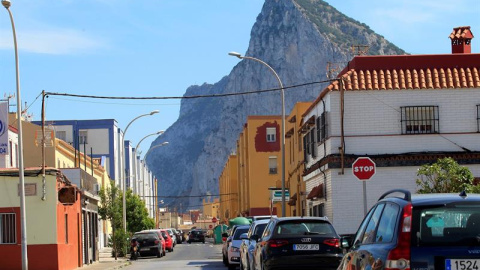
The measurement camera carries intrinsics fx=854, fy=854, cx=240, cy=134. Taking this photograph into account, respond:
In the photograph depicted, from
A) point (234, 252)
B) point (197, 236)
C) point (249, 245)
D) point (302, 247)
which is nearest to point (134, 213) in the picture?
point (197, 236)

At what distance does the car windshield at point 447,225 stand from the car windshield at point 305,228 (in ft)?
32.0

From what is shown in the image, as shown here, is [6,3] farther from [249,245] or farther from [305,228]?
[305,228]

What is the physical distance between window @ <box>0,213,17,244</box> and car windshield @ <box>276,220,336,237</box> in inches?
590

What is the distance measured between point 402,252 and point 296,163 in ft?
137

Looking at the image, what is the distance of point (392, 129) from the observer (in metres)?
34.0

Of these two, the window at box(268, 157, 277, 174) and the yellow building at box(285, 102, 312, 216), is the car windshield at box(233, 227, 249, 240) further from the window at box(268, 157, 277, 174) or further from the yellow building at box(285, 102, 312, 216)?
the window at box(268, 157, 277, 174)

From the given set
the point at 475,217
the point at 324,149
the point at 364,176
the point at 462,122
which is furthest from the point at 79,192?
the point at 475,217

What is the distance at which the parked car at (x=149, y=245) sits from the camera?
4816cm

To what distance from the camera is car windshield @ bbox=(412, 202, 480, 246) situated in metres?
8.52

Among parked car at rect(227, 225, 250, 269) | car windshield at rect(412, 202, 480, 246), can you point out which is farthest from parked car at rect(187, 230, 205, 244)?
car windshield at rect(412, 202, 480, 246)

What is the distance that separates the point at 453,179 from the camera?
2495 centimetres

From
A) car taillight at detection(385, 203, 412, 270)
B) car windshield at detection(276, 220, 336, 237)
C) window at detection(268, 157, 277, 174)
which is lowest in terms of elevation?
car windshield at detection(276, 220, 336, 237)

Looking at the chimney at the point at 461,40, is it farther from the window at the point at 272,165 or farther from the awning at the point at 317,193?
the window at the point at 272,165

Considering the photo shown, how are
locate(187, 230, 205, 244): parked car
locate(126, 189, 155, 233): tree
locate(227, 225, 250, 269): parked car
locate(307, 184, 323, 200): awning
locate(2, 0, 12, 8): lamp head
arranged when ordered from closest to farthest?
1. locate(2, 0, 12, 8): lamp head
2. locate(227, 225, 250, 269): parked car
3. locate(307, 184, 323, 200): awning
4. locate(126, 189, 155, 233): tree
5. locate(187, 230, 205, 244): parked car
